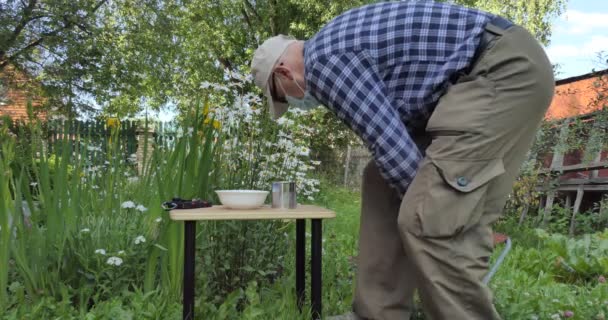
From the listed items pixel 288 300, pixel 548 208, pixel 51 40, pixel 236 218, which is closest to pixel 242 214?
pixel 236 218

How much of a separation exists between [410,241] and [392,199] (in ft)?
1.68

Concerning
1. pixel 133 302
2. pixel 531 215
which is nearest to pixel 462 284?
pixel 133 302

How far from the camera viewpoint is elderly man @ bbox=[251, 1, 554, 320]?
4.50 feet

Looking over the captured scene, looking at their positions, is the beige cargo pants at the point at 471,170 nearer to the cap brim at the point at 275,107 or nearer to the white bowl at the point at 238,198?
the cap brim at the point at 275,107

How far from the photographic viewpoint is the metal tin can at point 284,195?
1.93 meters

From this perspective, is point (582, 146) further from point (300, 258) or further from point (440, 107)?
point (440, 107)

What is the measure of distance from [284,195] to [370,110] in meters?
0.61

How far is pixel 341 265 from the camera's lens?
3014 millimetres

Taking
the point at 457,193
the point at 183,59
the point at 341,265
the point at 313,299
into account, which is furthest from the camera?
the point at 183,59

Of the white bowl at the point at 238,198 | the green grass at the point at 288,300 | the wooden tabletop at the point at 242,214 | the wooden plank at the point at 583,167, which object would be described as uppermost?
the wooden plank at the point at 583,167

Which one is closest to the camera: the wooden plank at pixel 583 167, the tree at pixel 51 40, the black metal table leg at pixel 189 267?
the black metal table leg at pixel 189 267

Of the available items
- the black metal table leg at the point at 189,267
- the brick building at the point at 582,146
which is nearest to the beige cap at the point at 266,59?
the black metal table leg at the point at 189,267

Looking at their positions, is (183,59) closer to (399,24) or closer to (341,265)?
(341,265)

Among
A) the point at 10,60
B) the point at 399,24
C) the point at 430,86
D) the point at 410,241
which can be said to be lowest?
the point at 410,241
